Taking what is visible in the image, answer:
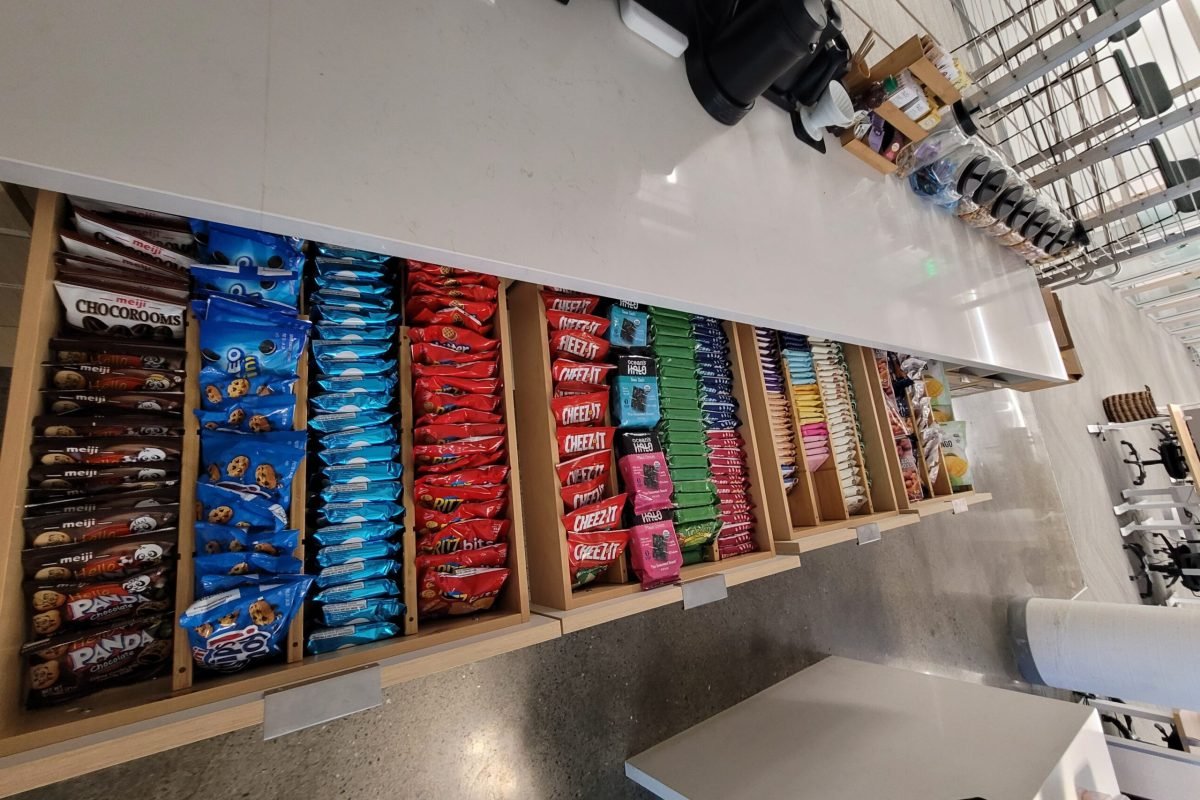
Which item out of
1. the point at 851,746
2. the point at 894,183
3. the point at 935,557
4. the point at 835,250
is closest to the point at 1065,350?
the point at 935,557

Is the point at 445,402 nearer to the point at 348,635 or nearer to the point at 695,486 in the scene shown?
the point at 348,635

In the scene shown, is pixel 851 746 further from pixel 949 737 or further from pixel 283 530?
pixel 283 530

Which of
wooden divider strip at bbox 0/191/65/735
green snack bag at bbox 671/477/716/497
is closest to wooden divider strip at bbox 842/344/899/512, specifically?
green snack bag at bbox 671/477/716/497

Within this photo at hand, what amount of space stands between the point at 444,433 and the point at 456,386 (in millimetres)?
99

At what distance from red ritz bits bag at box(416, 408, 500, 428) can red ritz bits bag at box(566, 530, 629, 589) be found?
30cm

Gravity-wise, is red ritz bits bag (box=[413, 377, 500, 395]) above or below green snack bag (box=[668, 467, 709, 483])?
above

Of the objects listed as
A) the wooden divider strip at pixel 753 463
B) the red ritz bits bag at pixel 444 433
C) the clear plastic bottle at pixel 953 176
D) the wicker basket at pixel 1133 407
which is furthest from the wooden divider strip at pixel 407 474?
the wicker basket at pixel 1133 407

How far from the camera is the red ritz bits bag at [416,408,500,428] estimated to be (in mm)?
962

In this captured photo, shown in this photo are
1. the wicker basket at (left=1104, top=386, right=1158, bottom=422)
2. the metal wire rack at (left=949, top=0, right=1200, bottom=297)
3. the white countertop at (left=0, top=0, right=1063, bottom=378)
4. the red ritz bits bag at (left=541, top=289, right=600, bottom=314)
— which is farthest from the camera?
the wicker basket at (left=1104, top=386, right=1158, bottom=422)

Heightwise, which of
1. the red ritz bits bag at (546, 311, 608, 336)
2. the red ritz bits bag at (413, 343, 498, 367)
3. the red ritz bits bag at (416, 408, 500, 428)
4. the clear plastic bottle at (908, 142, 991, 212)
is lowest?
the red ritz bits bag at (416, 408, 500, 428)

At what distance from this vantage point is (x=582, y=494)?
3.67 feet

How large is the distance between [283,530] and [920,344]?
6.93ft

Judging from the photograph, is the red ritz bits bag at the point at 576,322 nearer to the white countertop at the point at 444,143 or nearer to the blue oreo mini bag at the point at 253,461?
the white countertop at the point at 444,143

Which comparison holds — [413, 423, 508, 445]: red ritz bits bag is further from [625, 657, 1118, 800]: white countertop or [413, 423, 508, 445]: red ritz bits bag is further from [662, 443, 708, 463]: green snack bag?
[625, 657, 1118, 800]: white countertop
